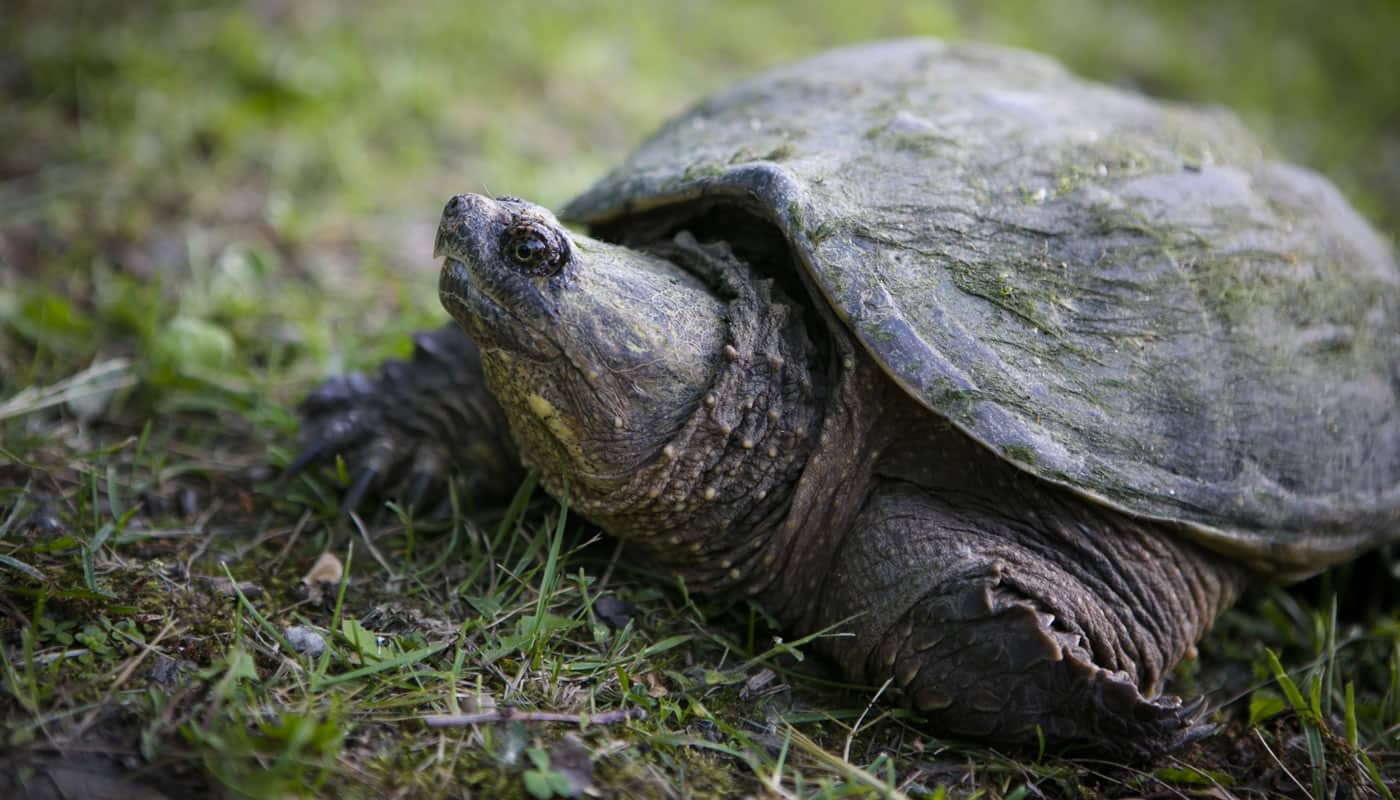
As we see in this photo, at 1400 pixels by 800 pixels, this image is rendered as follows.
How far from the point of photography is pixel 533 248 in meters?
2.24

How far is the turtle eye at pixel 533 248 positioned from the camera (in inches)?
88.1

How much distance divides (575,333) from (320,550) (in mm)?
945

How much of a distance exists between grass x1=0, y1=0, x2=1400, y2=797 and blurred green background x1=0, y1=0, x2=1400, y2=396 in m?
0.02

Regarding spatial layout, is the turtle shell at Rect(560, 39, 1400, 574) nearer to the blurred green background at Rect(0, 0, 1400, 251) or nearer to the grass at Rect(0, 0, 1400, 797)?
the grass at Rect(0, 0, 1400, 797)

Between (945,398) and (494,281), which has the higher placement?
(494,281)

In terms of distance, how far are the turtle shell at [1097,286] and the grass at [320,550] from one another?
0.51 m

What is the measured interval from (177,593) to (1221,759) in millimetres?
2447

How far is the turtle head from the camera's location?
7.39ft

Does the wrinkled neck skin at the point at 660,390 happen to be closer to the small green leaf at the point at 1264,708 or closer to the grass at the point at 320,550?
the grass at the point at 320,550

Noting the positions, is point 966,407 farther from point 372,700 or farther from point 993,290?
point 372,700

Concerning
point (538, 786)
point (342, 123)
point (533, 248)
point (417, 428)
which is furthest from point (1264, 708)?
point (342, 123)

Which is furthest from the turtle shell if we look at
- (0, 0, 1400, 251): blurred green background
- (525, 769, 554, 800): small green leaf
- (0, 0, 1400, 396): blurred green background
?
(0, 0, 1400, 251): blurred green background

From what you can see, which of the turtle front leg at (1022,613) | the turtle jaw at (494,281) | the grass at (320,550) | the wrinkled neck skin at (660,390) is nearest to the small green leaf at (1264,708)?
the grass at (320,550)

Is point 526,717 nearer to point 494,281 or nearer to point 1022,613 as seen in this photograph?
point 494,281
